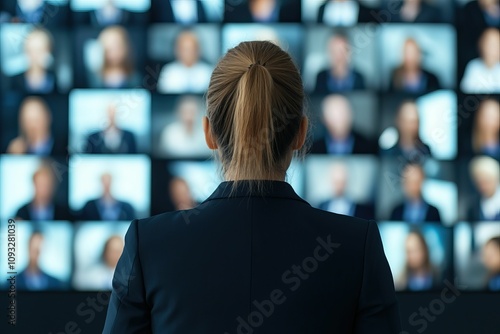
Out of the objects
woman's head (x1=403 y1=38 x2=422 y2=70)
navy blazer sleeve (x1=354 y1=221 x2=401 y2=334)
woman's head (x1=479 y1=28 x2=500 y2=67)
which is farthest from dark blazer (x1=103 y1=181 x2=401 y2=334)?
woman's head (x1=479 y1=28 x2=500 y2=67)

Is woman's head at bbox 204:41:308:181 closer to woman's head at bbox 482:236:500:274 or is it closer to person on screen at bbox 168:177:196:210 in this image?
person on screen at bbox 168:177:196:210

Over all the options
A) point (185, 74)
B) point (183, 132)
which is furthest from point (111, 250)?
point (185, 74)

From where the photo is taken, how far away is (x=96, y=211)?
319cm

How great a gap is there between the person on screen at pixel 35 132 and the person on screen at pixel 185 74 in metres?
0.49

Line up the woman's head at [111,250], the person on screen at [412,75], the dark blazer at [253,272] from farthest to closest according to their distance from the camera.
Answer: the person on screen at [412,75] < the woman's head at [111,250] < the dark blazer at [253,272]

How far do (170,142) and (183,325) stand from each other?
225 centimetres

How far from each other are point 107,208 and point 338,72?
1.09 m

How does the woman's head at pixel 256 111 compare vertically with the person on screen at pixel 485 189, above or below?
above

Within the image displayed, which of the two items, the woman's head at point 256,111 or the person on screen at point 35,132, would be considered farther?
the person on screen at point 35,132

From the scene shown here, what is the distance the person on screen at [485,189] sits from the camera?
323cm

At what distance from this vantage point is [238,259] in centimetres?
101

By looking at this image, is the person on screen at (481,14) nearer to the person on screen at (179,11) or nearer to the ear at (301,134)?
the person on screen at (179,11)

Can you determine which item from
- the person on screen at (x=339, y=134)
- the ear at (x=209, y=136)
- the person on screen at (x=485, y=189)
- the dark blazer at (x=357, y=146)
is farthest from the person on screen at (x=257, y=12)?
the ear at (x=209, y=136)

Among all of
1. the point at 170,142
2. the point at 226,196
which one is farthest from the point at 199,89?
the point at 226,196
